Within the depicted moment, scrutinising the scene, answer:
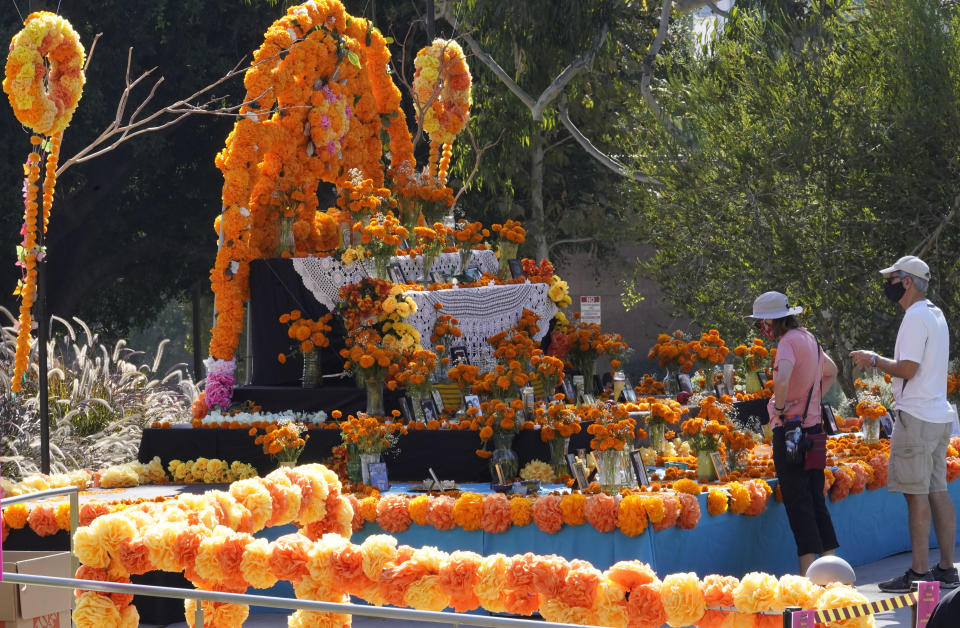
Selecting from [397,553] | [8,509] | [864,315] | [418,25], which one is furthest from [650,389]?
[418,25]

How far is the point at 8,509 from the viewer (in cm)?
758

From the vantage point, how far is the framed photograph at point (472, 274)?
11191 mm

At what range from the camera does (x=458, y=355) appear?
1025 centimetres

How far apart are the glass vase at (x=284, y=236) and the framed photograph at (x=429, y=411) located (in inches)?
94.8

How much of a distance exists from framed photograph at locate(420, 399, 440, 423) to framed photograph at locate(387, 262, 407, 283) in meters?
1.81

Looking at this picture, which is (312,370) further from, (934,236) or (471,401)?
(934,236)

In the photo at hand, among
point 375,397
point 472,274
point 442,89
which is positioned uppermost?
point 442,89

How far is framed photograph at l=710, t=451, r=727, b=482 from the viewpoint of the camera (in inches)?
319

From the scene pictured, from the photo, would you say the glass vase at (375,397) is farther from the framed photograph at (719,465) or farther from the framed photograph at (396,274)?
the framed photograph at (719,465)

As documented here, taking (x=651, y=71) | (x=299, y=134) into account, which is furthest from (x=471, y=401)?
(x=651, y=71)

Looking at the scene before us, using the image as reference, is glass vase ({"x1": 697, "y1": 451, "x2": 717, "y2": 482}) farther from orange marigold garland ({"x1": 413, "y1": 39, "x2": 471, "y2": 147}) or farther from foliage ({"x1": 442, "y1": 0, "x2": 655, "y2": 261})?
foliage ({"x1": 442, "y1": 0, "x2": 655, "y2": 261})

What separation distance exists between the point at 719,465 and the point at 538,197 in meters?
14.1

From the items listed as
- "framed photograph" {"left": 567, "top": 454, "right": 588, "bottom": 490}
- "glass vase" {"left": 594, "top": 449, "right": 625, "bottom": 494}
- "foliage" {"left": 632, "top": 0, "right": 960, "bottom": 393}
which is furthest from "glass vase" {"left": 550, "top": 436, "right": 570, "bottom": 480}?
"foliage" {"left": 632, "top": 0, "right": 960, "bottom": 393}

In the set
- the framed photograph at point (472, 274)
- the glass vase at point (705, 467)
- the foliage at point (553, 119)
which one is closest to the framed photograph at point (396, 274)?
the framed photograph at point (472, 274)
